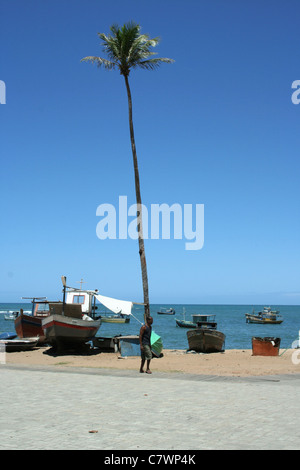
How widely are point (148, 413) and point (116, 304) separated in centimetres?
1645

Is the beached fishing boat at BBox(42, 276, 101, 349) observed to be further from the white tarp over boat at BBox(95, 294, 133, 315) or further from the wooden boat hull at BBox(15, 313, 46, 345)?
the wooden boat hull at BBox(15, 313, 46, 345)

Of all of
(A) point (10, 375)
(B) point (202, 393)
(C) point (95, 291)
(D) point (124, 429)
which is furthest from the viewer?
(C) point (95, 291)

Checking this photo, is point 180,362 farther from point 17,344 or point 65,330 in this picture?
point 17,344

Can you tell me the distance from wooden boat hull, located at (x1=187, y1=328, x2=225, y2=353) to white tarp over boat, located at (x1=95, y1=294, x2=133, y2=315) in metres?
4.07

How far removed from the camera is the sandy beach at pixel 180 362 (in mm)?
16906

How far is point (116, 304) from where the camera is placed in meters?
24.9

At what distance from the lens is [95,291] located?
2547 centimetres

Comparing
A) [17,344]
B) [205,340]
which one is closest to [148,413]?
[205,340]

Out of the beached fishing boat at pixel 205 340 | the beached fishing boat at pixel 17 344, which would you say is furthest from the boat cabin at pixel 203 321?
the beached fishing boat at pixel 17 344

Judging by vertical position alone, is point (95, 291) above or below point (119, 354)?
above

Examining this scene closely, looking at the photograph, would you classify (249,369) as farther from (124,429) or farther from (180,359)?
(124,429)

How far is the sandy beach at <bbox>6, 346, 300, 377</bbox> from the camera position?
16.9 meters
